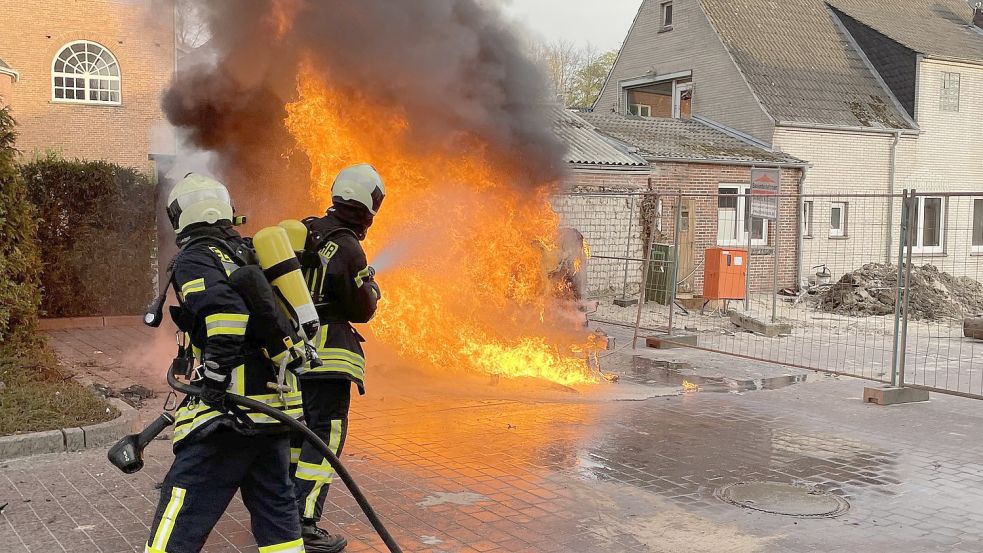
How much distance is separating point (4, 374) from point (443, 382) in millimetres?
3815

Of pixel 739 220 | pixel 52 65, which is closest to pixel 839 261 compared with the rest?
pixel 739 220

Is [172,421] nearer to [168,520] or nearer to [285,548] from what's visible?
[168,520]

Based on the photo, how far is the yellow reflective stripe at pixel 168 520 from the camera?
3.23 m

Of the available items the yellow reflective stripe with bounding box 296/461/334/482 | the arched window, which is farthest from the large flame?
the arched window

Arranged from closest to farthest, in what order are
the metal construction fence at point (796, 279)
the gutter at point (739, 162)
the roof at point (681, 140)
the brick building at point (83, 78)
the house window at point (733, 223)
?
the metal construction fence at point (796, 279) → the gutter at point (739, 162) → the roof at point (681, 140) → the house window at point (733, 223) → the brick building at point (83, 78)

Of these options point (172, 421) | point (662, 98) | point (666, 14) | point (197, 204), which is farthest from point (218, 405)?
point (662, 98)

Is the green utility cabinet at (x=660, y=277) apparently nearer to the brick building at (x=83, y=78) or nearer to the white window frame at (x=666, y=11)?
the white window frame at (x=666, y=11)

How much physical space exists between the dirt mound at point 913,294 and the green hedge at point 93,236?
12.2 metres

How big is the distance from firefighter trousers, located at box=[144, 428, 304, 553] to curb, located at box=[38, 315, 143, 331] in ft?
29.9

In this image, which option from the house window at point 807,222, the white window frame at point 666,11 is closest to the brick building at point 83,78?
the white window frame at point 666,11

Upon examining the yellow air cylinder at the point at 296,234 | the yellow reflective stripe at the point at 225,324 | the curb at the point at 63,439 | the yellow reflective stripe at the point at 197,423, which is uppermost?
the yellow air cylinder at the point at 296,234

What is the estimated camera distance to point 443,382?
8609 mm

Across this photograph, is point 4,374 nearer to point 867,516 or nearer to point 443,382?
point 443,382

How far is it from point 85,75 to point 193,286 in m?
25.3
